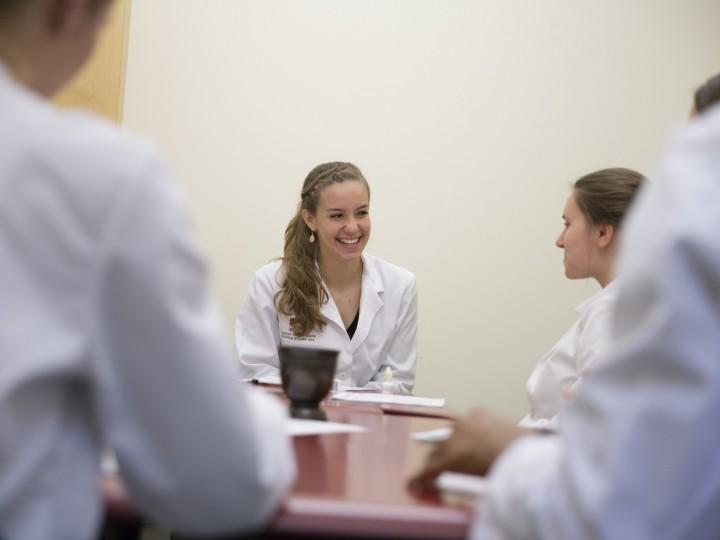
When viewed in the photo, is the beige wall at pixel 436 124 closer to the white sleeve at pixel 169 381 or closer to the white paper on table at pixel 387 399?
the white paper on table at pixel 387 399

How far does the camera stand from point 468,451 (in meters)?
1.18

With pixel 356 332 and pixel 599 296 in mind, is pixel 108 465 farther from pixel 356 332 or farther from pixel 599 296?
pixel 356 332

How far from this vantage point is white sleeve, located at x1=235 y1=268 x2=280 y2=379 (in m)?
3.49

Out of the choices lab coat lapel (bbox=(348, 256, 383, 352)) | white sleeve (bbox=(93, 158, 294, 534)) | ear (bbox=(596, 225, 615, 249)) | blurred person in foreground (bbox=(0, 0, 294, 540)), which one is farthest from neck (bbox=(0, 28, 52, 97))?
lab coat lapel (bbox=(348, 256, 383, 352))

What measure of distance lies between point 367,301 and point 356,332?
146 mm

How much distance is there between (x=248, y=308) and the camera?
3631mm

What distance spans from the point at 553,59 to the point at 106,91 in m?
2.17

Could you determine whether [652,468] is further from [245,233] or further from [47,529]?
[245,233]

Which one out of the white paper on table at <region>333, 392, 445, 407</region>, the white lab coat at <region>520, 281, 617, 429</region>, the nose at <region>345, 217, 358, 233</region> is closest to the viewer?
the white lab coat at <region>520, 281, 617, 429</region>

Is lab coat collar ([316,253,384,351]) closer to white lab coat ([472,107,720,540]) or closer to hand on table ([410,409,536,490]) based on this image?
hand on table ([410,409,536,490])

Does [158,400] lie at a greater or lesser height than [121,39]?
lesser

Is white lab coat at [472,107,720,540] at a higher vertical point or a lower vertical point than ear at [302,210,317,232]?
higher

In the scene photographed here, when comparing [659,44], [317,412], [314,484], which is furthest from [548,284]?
[314,484]

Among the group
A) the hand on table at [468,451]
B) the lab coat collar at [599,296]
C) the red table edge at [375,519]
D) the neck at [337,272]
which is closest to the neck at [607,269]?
the lab coat collar at [599,296]
